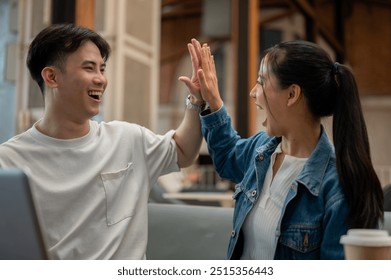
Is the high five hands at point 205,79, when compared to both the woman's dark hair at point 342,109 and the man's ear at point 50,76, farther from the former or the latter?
the man's ear at point 50,76

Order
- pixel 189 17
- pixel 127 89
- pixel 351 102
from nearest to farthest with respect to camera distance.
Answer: pixel 351 102
pixel 127 89
pixel 189 17

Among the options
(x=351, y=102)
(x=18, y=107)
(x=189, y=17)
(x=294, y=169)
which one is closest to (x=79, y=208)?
(x=294, y=169)

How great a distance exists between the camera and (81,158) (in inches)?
47.6

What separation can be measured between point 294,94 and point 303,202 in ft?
0.77

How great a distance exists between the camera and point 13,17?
9.50 feet

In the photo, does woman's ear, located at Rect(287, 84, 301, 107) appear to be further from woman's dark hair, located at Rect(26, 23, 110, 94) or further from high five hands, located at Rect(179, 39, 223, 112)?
woman's dark hair, located at Rect(26, 23, 110, 94)

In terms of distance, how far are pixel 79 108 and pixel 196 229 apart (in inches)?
23.1

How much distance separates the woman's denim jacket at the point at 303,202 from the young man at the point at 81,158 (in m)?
0.19

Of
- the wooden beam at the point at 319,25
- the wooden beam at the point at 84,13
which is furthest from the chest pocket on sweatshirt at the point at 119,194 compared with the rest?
the wooden beam at the point at 319,25

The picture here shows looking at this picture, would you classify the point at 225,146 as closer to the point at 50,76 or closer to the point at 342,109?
the point at 342,109

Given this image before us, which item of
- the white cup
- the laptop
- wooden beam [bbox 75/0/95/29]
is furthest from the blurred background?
the laptop

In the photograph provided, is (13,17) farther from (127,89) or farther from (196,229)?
(196,229)

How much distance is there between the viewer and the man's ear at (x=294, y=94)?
3.81 ft

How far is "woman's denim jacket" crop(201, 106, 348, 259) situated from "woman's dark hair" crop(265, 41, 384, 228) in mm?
38
